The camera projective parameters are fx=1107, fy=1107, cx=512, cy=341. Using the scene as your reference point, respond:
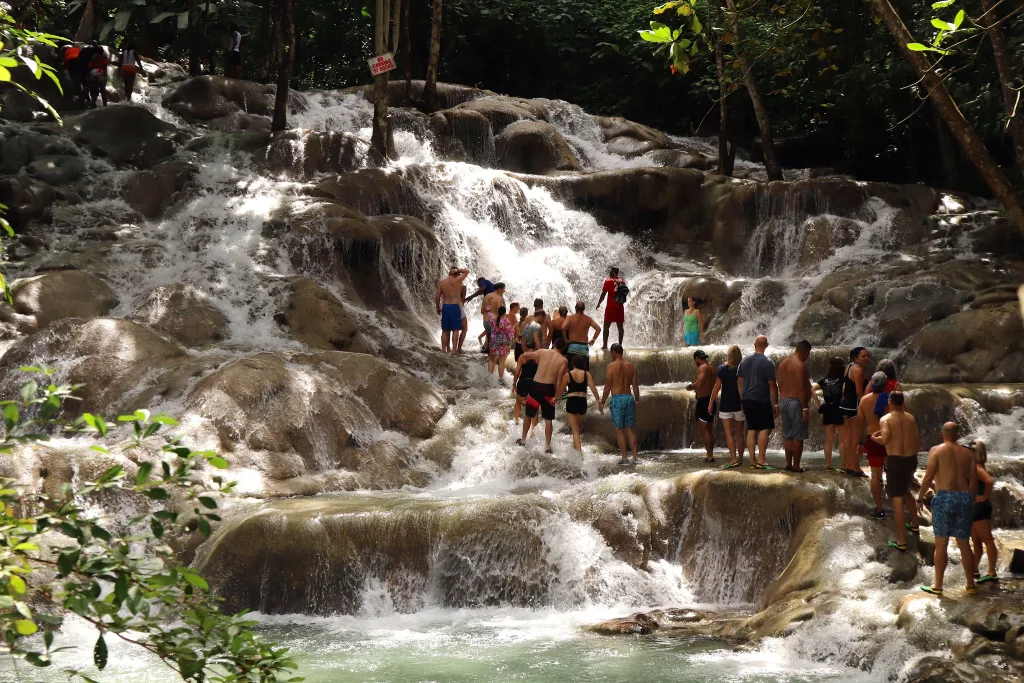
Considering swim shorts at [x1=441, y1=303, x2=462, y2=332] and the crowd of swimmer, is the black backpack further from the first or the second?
swim shorts at [x1=441, y1=303, x2=462, y2=332]

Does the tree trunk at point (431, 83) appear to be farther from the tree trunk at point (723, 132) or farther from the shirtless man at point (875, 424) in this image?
the shirtless man at point (875, 424)

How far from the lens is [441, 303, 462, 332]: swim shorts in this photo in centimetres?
1761

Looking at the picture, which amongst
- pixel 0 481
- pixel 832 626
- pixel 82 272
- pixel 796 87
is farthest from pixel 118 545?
pixel 796 87

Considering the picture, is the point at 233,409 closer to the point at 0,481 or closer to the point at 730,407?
the point at 730,407

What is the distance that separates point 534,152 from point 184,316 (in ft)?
37.2

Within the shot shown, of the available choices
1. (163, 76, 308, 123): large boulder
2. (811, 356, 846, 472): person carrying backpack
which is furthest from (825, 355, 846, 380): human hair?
(163, 76, 308, 123): large boulder

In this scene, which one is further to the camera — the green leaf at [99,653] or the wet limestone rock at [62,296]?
the wet limestone rock at [62,296]

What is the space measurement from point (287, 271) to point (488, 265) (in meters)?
4.33

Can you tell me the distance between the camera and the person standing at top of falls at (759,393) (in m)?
11.8

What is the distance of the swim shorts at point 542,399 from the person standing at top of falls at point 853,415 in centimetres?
357

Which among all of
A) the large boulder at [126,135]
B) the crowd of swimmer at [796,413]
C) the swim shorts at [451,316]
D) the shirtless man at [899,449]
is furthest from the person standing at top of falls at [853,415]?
the large boulder at [126,135]

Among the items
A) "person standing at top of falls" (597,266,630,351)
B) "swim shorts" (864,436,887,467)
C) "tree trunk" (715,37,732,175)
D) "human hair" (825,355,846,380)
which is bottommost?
"swim shorts" (864,436,887,467)

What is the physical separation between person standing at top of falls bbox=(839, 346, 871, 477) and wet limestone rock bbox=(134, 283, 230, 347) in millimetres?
9101

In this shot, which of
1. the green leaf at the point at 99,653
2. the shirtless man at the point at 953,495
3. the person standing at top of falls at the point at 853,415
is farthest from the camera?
the person standing at top of falls at the point at 853,415
